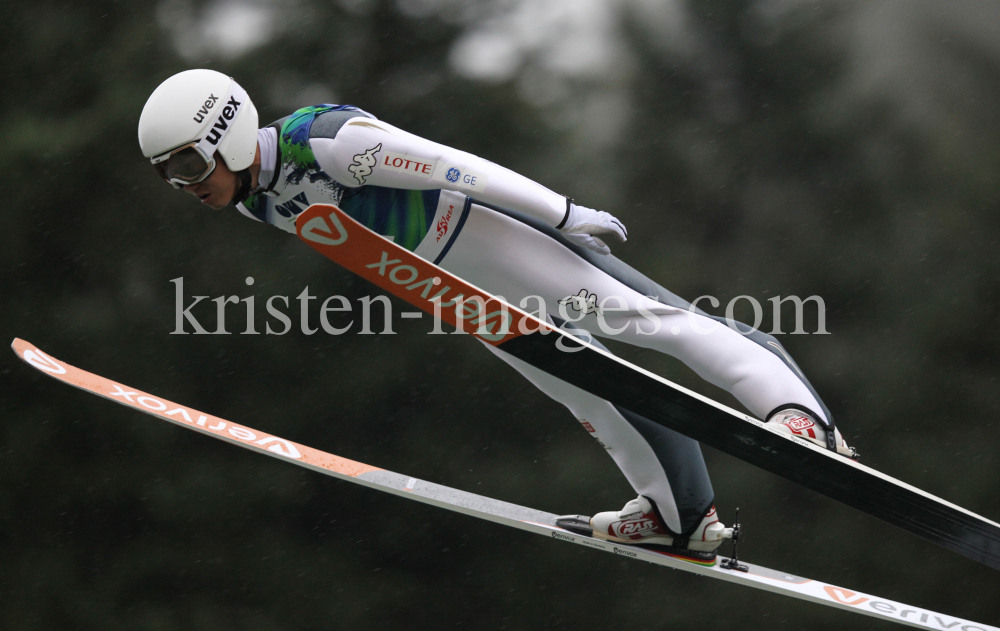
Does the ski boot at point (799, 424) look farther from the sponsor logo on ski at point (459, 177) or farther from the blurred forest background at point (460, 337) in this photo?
the blurred forest background at point (460, 337)

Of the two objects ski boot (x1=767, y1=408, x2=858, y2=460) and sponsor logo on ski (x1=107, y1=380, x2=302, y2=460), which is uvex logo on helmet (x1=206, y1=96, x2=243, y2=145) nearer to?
sponsor logo on ski (x1=107, y1=380, x2=302, y2=460)

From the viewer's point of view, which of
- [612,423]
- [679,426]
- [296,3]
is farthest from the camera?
[296,3]

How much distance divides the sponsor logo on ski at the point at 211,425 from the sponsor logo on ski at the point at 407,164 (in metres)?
0.86


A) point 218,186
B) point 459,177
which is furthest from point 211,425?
point 459,177

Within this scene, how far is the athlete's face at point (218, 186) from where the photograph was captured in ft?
5.64

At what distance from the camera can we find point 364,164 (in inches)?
66.6

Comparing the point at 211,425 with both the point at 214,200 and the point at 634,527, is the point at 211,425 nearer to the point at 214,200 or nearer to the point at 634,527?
the point at 214,200

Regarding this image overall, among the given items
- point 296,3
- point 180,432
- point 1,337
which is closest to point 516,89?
point 296,3

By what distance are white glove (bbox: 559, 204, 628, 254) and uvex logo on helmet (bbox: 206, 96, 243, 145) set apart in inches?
24.6

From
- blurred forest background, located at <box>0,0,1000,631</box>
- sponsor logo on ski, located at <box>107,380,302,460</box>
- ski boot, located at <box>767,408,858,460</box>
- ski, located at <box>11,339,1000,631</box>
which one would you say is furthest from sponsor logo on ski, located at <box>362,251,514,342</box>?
blurred forest background, located at <box>0,0,1000,631</box>

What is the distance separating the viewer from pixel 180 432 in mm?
4199

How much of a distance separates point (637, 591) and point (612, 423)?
8.96 feet

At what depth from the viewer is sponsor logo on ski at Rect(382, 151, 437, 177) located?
5.54 ft

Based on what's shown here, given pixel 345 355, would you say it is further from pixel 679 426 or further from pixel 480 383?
pixel 679 426
